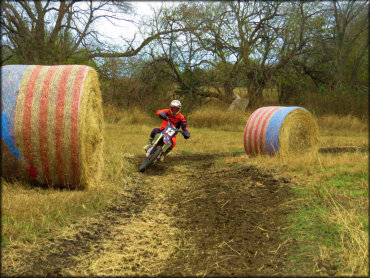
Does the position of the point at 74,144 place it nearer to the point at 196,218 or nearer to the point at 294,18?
the point at 196,218

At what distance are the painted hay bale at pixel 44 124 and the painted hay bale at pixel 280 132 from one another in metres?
4.56

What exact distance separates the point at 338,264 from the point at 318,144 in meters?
6.93

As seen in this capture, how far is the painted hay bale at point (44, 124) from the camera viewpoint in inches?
211

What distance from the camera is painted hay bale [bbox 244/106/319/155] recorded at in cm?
870

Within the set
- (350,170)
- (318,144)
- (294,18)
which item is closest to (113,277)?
(350,170)

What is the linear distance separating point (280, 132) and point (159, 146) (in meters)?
2.74

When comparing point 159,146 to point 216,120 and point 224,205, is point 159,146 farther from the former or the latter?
point 216,120

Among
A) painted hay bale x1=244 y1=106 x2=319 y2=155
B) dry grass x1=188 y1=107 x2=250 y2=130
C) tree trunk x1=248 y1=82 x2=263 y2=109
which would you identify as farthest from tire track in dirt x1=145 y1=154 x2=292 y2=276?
tree trunk x1=248 y1=82 x2=263 y2=109

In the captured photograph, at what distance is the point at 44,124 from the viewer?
5.36 metres

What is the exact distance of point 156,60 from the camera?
2262 centimetres

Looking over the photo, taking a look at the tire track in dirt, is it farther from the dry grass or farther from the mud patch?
the dry grass

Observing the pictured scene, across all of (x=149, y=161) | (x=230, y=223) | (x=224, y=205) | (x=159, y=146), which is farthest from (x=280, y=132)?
(x=230, y=223)

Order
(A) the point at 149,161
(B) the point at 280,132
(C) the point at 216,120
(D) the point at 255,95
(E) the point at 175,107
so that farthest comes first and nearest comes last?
(D) the point at 255,95, (C) the point at 216,120, (E) the point at 175,107, (B) the point at 280,132, (A) the point at 149,161

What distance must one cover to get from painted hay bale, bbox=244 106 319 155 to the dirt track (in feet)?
6.27
